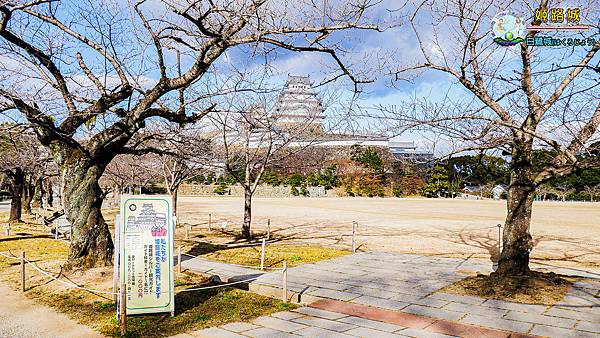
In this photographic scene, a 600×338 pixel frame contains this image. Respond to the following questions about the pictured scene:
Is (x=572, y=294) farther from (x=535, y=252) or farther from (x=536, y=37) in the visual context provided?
(x=535, y=252)

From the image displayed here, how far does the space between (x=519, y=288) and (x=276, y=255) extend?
6.18m

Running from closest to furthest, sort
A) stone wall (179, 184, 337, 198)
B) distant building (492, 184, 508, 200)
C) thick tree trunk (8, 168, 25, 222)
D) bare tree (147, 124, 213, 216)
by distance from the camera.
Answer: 1. bare tree (147, 124, 213, 216)
2. thick tree trunk (8, 168, 25, 222)
3. distant building (492, 184, 508, 200)
4. stone wall (179, 184, 337, 198)

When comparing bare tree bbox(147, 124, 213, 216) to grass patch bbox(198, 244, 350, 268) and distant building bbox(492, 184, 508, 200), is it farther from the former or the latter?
distant building bbox(492, 184, 508, 200)

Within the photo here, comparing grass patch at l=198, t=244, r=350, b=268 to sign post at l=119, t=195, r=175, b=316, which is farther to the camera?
grass patch at l=198, t=244, r=350, b=268

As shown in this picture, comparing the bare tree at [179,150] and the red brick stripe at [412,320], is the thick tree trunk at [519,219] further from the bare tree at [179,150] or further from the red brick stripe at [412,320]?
the bare tree at [179,150]

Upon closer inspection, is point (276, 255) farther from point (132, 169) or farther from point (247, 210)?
point (132, 169)

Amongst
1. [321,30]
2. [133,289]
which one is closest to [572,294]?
[321,30]

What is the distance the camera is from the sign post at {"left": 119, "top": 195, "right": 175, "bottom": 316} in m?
6.16

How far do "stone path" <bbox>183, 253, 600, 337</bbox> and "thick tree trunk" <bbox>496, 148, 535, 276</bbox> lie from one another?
937 millimetres

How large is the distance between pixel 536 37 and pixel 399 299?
5045 mm

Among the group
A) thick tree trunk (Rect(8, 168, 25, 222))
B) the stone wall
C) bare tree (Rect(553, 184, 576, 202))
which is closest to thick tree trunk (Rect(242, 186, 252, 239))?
thick tree trunk (Rect(8, 168, 25, 222))

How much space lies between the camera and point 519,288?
299 inches

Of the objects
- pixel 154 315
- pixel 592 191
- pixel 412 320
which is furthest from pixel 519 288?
pixel 592 191

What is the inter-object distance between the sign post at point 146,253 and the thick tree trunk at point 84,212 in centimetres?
279
